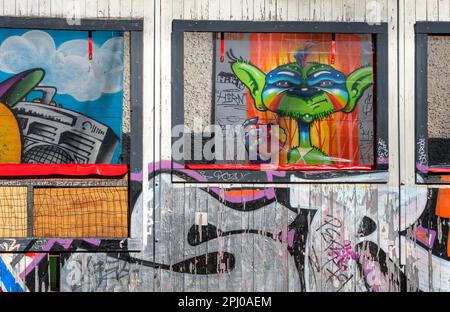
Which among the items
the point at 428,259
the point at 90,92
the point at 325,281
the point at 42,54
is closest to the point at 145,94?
the point at 90,92

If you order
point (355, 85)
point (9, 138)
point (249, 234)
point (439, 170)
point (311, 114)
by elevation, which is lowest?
point (249, 234)

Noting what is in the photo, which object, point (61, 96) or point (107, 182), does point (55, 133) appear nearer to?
point (61, 96)

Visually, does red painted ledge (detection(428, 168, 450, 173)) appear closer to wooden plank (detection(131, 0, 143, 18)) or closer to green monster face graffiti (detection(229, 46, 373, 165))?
green monster face graffiti (detection(229, 46, 373, 165))

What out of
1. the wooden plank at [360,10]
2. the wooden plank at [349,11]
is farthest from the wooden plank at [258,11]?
the wooden plank at [360,10]

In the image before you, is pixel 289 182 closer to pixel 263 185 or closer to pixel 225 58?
pixel 263 185

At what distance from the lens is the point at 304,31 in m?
9.10


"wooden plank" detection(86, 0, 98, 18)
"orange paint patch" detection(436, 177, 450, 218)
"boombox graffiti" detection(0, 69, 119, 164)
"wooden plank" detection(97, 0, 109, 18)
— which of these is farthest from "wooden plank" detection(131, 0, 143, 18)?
"orange paint patch" detection(436, 177, 450, 218)

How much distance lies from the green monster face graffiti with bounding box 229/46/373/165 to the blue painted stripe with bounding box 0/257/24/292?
3118 millimetres

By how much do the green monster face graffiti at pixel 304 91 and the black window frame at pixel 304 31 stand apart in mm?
189

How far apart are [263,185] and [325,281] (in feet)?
3.97

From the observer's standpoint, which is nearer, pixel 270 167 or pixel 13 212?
pixel 13 212

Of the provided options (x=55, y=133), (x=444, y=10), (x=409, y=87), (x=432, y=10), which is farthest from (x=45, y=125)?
(x=444, y=10)

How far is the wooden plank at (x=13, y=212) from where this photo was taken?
29.3ft

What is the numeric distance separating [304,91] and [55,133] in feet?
8.78
